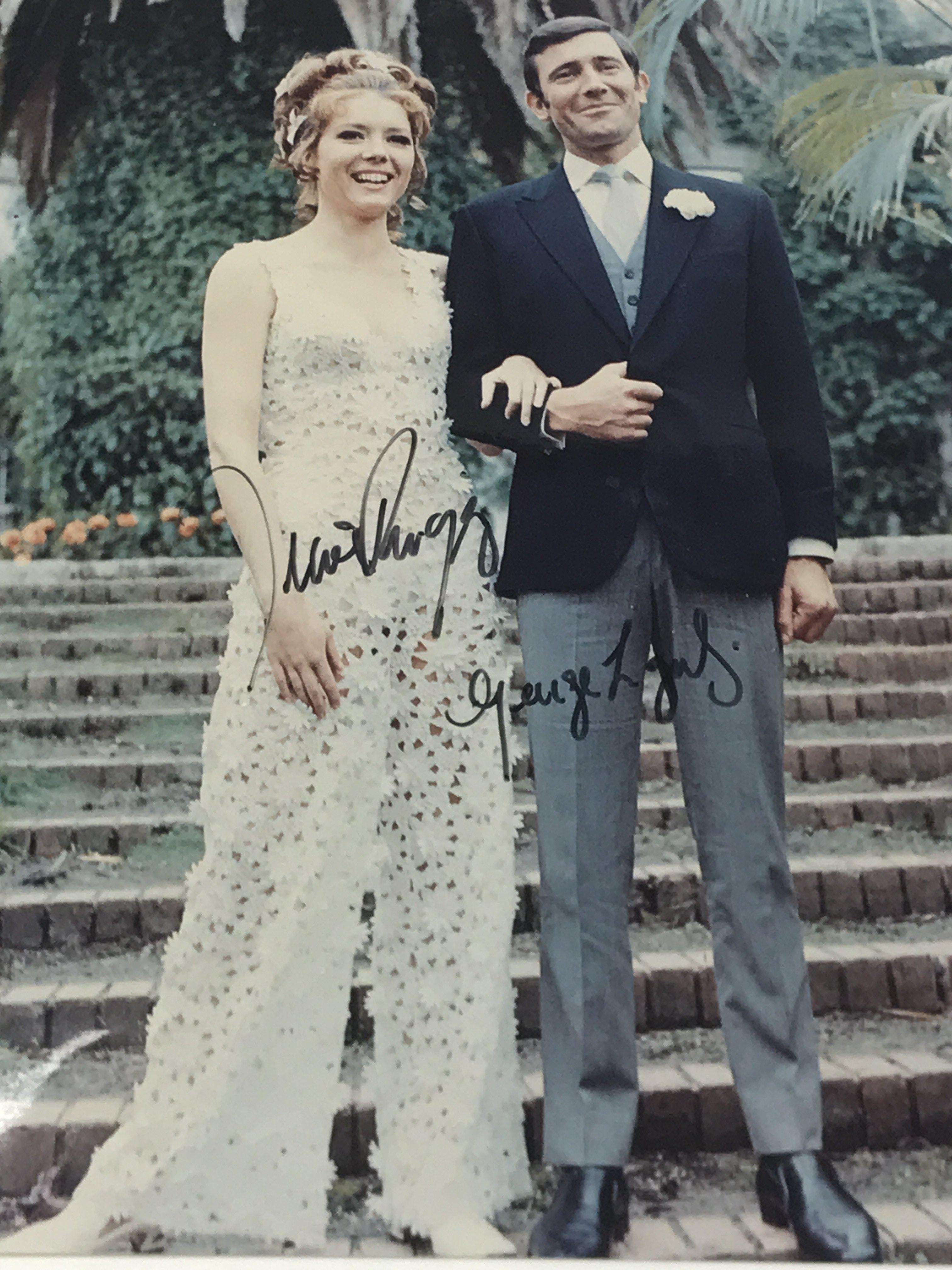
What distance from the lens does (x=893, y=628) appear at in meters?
1.65

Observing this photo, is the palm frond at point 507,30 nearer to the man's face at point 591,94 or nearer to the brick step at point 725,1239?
the man's face at point 591,94

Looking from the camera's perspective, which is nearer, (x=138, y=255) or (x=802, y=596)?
(x=802, y=596)

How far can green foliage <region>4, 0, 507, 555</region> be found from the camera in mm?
1627

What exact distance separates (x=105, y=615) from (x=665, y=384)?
97 centimetres

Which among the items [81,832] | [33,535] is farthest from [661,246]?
[81,832]

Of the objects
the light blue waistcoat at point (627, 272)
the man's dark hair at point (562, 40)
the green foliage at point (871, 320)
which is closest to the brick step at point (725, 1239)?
the green foliage at point (871, 320)

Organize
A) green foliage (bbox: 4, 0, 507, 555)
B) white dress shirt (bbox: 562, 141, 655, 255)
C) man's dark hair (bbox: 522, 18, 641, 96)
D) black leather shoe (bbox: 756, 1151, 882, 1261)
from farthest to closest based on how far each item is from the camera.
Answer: green foliage (bbox: 4, 0, 507, 555) < man's dark hair (bbox: 522, 18, 641, 96) < white dress shirt (bbox: 562, 141, 655, 255) < black leather shoe (bbox: 756, 1151, 882, 1261)

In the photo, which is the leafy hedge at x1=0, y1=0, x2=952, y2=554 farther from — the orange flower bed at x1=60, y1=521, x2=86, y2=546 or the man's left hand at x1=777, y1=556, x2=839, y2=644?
the man's left hand at x1=777, y1=556, x2=839, y2=644

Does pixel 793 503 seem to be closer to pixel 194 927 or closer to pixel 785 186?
pixel 785 186

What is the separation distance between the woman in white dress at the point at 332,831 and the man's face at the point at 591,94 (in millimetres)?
289

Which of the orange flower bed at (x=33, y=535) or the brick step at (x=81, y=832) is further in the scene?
→ the orange flower bed at (x=33, y=535)

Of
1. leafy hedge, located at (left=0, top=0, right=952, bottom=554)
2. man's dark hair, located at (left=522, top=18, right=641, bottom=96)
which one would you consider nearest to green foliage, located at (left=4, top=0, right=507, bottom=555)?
leafy hedge, located at (left=0, top=0, right=952, bottom=554)

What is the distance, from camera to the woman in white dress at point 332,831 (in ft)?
4.49
